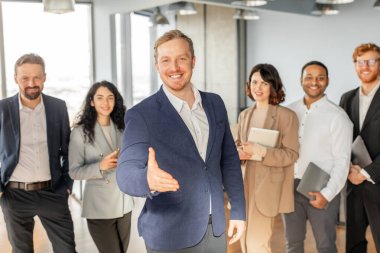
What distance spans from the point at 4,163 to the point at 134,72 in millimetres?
5683

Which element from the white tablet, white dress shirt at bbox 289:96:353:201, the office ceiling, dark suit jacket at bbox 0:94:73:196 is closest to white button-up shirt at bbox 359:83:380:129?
white dress shirt at bbox 289:96:353:201

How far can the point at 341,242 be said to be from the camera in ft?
14.6

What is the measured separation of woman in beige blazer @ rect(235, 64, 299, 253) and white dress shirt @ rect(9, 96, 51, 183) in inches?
52.7

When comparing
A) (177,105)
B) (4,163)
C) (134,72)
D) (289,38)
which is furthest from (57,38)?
(177,105)

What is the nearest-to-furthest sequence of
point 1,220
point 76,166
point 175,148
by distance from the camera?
point 175,148, point 76,166, point 1,220

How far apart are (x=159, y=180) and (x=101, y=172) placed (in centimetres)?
143

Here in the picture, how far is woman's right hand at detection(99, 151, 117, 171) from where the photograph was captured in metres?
2.85

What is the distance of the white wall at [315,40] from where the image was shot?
323 inches

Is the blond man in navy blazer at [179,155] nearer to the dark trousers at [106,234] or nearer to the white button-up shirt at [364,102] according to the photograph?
the dark trousers at [106,234]

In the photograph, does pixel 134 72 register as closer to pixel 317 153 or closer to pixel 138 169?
pixel 317 153

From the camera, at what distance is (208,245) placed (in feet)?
6.51

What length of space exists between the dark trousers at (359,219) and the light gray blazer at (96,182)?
1.57m

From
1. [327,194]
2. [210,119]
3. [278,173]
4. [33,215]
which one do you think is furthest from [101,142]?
[327,194]

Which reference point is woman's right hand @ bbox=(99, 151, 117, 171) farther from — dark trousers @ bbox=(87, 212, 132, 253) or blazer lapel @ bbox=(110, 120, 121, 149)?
dark trousers @ bbox=(87, 212, 132, 253)
